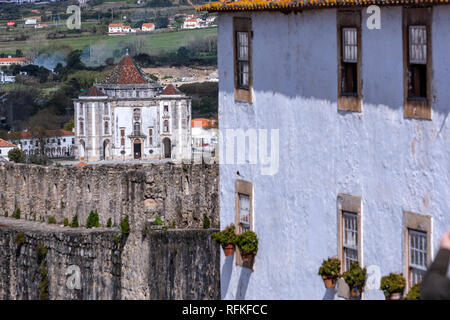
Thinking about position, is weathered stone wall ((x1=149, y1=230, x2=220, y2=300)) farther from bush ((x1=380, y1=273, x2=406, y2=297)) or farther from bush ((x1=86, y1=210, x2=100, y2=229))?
bush ((x1=86, y1=210, x2=100, y2=229))

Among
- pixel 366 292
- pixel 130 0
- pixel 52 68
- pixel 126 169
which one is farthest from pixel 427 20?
pixel 130 0

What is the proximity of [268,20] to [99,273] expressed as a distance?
15019 millimetres

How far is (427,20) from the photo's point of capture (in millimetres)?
16547

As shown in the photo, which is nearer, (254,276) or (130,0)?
(254,276)

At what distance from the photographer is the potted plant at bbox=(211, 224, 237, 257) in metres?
22.1

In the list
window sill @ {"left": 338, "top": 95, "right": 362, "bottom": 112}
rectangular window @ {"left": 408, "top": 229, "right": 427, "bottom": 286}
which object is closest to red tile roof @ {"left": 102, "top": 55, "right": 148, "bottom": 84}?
window sill @ {"left": 338, "top": 95, "right": 362, "bottom": 112}

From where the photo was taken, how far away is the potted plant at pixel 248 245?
21.5 metres

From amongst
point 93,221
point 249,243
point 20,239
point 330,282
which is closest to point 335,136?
point 330,282

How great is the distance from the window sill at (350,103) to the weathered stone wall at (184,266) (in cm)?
1007

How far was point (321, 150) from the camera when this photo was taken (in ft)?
63.3

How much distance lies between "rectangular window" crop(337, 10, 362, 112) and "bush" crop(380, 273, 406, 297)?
228 cm

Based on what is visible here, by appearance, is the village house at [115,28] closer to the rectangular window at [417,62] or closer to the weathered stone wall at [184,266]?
the weathered stone wall at [184,266]

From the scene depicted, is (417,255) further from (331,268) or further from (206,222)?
(206,222)
